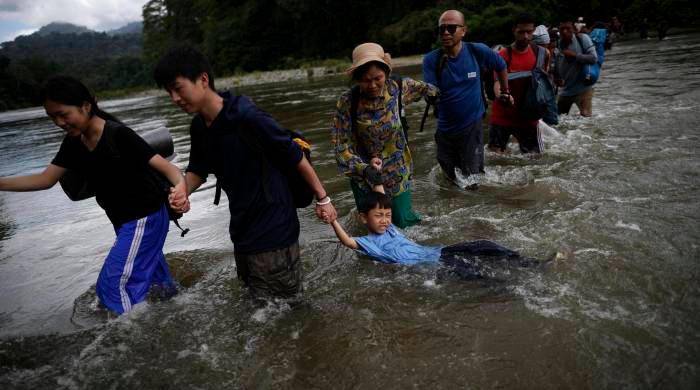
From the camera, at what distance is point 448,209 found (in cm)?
504

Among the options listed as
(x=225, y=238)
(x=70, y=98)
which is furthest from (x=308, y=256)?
(x=70, y=98)

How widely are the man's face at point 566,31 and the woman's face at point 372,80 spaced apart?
4700mm

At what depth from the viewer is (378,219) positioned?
356 cm

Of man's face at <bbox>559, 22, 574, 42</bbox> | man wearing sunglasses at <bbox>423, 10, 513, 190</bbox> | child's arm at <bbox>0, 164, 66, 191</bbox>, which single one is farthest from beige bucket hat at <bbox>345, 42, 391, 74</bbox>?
man's face at <bbox>559, 22, 574, 42</bbox>

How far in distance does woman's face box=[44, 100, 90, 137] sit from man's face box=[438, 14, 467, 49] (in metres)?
3.17

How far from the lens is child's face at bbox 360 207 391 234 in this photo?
3.55m

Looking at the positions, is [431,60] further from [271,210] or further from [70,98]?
[70,98]

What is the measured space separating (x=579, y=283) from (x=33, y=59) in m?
96.9

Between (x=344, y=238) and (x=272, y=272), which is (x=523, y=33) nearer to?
(x=344, y=238)

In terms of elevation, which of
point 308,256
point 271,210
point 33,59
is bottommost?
point 308,256

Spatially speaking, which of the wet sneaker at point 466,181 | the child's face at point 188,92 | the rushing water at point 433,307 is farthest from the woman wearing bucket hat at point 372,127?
the wet sneaker at point 466,181

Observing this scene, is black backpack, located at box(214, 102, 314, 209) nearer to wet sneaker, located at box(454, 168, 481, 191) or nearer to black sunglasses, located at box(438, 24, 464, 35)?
black sunglasses, located at box(438, 24, 464, 35)

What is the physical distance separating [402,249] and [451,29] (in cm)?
227

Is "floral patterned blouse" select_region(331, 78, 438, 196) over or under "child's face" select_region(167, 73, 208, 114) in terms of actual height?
under
